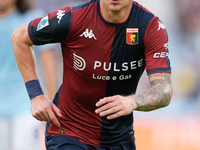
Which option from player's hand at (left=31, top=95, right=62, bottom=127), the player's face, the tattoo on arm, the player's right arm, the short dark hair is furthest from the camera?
the short dark hair

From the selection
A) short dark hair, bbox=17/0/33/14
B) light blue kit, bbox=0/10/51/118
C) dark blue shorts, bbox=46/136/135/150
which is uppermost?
short dark hair, bbox=17/0/33/14

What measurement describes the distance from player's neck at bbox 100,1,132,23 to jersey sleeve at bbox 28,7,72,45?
280 mm

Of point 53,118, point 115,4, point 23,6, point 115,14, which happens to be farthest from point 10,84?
point 115,4

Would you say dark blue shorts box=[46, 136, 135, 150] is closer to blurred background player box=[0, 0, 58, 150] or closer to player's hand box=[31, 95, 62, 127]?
player's hand box=[31, 95, 62, 127]

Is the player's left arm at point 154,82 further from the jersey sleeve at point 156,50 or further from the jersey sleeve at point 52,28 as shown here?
the jersey sleeve at point 52,28

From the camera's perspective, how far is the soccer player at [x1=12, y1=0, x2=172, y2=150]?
2.83 m

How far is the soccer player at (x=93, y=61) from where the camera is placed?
2.83 metres

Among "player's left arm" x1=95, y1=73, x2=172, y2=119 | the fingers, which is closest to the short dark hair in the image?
the fingers

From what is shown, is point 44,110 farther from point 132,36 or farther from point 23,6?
point 23,6

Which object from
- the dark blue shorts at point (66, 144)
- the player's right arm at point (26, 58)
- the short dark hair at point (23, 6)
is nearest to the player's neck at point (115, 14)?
the player's right arm at point (26, 58)

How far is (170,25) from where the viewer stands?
639 cm

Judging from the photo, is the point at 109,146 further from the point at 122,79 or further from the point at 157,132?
the point at 157,132

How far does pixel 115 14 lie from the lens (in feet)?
9.41

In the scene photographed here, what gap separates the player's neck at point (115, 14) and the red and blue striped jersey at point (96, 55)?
0.03 metres
